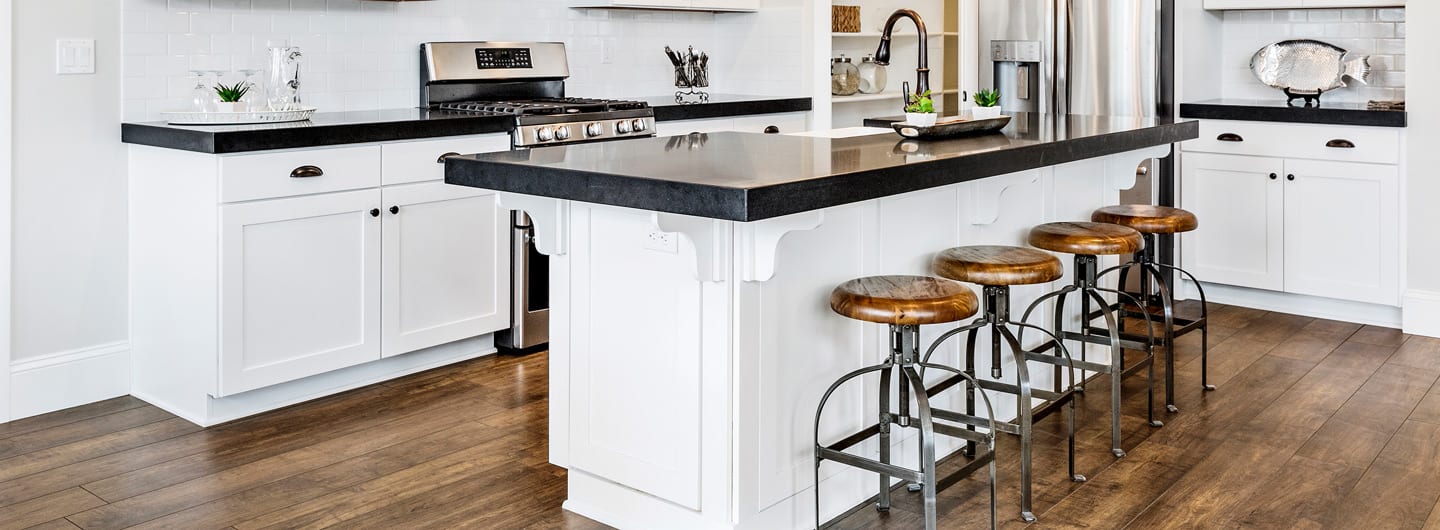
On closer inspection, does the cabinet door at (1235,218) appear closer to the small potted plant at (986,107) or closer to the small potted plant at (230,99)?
the small potted plant at (986,107)

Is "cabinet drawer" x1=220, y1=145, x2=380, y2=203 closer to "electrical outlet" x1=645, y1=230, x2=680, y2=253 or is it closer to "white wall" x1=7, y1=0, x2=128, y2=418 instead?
"white wall" x1=7, y1=0, x2=128, y2=418

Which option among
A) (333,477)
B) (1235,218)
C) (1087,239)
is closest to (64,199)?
(333,477)

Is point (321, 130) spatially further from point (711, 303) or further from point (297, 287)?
point (711, 303)

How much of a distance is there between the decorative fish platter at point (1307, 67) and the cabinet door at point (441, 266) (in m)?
3.52

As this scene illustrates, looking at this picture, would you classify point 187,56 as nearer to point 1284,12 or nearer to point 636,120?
point 636,120

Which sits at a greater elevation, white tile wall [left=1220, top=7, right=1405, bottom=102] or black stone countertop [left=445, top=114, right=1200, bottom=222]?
white tile wall [left=1220, top=7, right=1405, bottom=102]

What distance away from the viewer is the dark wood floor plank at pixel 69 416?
365 centimetres

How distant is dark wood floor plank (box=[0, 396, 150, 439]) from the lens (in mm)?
3648

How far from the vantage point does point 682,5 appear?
551 cm

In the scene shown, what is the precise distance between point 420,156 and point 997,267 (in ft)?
6.77

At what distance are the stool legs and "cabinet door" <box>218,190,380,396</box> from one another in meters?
1.82

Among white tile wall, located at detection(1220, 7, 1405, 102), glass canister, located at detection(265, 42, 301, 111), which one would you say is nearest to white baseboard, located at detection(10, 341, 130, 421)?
glass canister, located at detection(265, 42, 301, 111)

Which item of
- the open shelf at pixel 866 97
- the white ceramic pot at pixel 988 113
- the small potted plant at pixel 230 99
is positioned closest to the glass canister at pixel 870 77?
the open shelf at pixel 866 97

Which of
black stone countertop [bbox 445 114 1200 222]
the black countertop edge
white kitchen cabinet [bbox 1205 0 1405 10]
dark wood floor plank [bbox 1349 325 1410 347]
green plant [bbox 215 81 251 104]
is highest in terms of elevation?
white kitchen cabinet [bbox 1205 0 1405 10]
